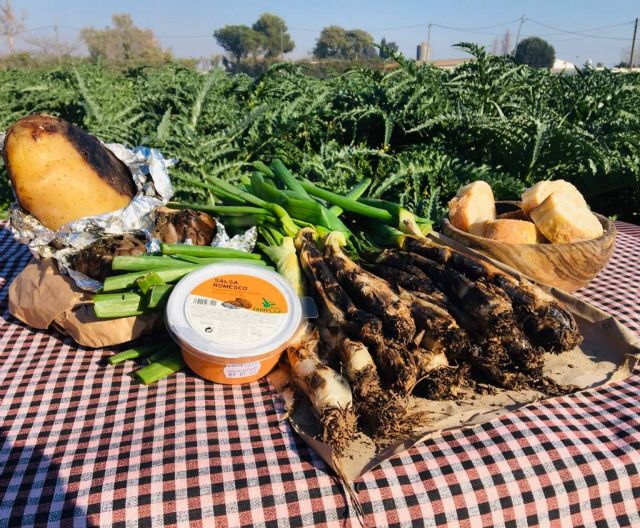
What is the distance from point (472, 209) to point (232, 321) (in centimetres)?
101

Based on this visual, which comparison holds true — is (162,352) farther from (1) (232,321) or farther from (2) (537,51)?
(2) (537,51)

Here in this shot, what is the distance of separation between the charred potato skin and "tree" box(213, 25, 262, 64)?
293 ft

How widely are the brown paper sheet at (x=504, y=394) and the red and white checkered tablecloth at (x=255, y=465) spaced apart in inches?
2.0

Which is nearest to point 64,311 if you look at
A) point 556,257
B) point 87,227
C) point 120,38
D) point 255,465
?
point 87,227

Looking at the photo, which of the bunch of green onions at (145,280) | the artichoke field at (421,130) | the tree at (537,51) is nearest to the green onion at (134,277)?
the bunch of green onions at (145,280)

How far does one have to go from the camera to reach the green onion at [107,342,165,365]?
1569mm

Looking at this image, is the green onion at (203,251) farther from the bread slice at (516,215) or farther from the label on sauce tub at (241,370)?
the bread slice at (516,215)

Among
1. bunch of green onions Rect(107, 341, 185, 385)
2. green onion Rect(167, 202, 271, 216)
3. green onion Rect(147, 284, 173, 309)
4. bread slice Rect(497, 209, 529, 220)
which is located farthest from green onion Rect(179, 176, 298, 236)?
bread slice Rect(497, 209, 529, 220)

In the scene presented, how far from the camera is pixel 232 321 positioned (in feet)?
4.91

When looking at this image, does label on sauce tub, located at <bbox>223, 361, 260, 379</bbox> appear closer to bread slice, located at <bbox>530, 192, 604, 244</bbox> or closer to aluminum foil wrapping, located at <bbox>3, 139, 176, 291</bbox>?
aluminum foil wrapping, located at <bbox>3, 139, 176, 291</bbox>

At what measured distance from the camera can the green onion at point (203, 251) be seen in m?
1.76

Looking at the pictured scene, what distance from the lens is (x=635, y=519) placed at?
127 cm

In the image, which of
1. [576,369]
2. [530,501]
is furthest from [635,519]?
[576,369]

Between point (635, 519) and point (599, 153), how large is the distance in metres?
1.80
